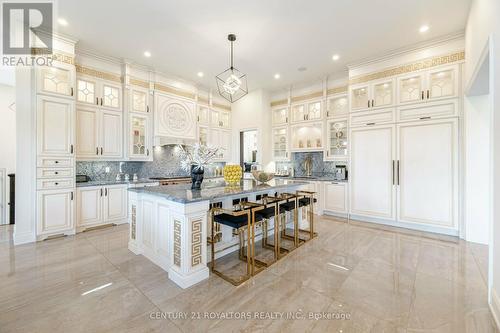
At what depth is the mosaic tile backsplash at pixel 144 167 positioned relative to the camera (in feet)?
14.8

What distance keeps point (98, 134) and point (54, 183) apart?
46.0 inches

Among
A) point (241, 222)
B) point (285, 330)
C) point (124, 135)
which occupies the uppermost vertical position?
point (124, 135)

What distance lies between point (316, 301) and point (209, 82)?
17.8ft

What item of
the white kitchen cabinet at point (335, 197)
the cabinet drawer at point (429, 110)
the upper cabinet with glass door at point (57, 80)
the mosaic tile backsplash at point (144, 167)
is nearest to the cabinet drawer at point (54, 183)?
the mosaic tile backsplash at point (144, 167)

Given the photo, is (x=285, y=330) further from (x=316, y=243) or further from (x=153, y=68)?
(x=153, y=68)

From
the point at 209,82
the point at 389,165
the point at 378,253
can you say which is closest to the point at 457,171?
the point at 389,165

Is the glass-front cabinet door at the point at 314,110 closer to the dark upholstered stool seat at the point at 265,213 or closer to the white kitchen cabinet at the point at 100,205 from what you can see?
the dark upholstered stool seat at the point at 265,213

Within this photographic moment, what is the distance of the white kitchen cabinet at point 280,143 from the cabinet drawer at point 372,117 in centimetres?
186

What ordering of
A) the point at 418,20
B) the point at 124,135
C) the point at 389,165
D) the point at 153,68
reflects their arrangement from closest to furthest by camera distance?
the point at 418,20 → the point at 389,165 → the point at 124,135 → the point at 153,68

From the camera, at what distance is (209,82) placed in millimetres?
5812

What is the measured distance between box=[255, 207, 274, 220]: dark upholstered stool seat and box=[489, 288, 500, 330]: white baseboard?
2.03 meters

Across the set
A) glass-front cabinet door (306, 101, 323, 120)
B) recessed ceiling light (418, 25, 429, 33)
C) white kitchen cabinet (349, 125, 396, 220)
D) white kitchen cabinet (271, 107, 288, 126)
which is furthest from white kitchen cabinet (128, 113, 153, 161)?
recessed ceiling light (418, 25, 429, 33)

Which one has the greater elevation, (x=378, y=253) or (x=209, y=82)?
(x=209, y=82)

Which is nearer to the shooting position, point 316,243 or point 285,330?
point 285,330
